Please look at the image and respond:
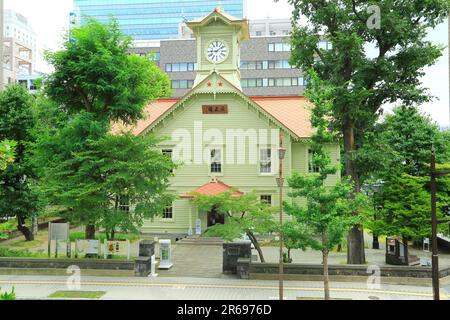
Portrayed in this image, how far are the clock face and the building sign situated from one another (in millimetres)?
5413

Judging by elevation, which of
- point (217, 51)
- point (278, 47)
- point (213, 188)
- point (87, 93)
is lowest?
point (213, 188)

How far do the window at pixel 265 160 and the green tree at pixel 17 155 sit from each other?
52.8 ft

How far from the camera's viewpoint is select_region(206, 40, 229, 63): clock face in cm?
3506

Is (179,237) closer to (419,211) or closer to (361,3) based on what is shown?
(419,211)

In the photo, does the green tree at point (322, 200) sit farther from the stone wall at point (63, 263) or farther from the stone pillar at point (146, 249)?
the stone wall at point (63, 263)

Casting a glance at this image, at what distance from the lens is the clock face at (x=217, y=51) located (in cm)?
3506

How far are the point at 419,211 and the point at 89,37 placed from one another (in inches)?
730

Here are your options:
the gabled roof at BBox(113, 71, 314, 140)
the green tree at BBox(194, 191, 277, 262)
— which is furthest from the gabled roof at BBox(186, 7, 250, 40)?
the green tree at BBox(194, 191, 277, 262)

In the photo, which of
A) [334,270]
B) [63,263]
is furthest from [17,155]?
[334,270]

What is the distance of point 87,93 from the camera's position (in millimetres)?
22062

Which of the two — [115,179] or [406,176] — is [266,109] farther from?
[115,179]

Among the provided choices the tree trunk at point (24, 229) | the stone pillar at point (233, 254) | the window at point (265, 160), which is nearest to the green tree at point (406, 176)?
the stone pillar at point (233, 254)

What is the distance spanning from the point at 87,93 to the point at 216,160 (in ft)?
42.1

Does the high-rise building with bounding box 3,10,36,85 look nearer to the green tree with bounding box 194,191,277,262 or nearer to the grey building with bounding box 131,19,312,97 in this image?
the grey building with bounding box 131,19,312,97
